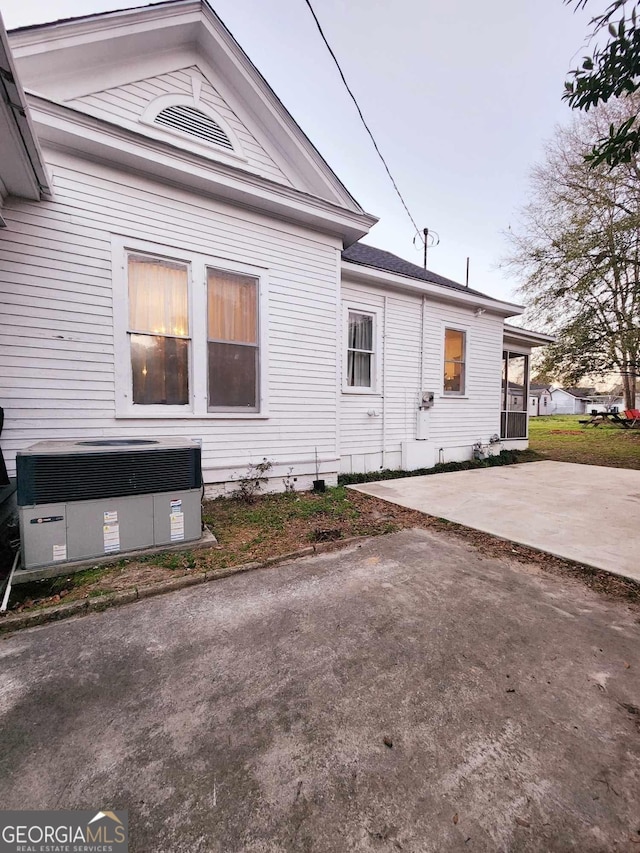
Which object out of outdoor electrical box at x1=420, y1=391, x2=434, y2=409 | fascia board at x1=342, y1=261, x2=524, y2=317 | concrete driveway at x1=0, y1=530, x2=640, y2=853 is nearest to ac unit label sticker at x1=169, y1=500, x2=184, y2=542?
concrete driveway at x1=0, y1=530, x2=640, y2=853

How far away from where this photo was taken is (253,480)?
199 inches

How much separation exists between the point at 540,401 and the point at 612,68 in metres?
58.6

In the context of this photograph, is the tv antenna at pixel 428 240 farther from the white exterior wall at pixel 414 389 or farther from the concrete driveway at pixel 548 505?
the concrete driveway at pixel 548 505

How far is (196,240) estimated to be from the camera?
15.0 feet

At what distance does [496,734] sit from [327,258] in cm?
585

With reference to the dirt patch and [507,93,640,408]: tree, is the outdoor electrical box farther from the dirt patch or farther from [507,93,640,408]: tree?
[507,93,640,408]: tree

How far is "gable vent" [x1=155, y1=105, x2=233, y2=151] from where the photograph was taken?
450cm

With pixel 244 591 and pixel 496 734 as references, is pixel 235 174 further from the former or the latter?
pixel 496 734

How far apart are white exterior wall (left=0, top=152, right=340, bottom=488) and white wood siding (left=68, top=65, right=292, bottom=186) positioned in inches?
29.0

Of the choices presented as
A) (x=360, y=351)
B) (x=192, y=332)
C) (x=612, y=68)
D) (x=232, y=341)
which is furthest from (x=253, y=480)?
(x=612, y=68)

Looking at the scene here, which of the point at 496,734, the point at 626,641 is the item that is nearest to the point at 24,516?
the point at 496,734

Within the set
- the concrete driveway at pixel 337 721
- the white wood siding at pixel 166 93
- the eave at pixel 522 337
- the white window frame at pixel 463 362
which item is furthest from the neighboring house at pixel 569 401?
the concrete driveway at pixel 337 721

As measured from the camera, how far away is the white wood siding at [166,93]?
163 inches

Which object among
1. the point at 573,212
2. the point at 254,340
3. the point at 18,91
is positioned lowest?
the point at 254,340
